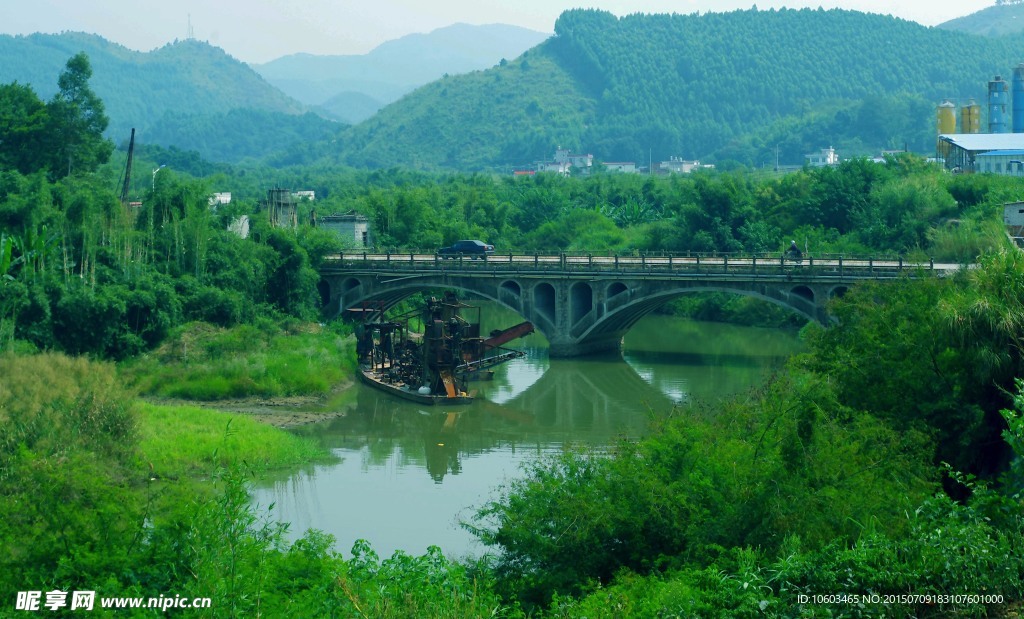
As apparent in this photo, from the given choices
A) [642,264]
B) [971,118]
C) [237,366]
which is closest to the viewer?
[237,366]

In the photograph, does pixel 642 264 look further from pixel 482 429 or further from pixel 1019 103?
pixel 1019 103

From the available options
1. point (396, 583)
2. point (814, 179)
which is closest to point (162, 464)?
point (396, 583)

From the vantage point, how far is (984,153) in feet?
290

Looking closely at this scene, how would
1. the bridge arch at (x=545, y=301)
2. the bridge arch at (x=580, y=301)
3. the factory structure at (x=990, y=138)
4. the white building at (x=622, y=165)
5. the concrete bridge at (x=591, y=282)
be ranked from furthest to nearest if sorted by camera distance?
the white building at (x=622, y=165) < the factory structure at (x=990, y=138) < the bridge arch at (x=545, y=301) < the bridge arch at (x=580, y=301) < the concrete bridge at (x=591, y=282)

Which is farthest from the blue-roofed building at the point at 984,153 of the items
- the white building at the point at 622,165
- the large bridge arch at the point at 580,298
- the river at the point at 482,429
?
the white building at the point at 622,165

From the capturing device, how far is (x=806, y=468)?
2239 cm

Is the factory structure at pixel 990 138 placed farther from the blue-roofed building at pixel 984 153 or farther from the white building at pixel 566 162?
the white building at pixel 566 162

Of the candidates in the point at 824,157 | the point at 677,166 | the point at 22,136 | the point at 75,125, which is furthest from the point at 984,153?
the point at 677,166

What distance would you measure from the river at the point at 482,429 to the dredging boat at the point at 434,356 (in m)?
0.55

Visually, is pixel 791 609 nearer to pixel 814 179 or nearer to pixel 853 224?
pixel 853 224

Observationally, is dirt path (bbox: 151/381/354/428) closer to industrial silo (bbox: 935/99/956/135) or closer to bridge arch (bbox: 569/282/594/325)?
bridge arch (bbox: 569/282/594/325)

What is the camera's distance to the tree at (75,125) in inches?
2618

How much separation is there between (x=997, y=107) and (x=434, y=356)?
82.8 metres

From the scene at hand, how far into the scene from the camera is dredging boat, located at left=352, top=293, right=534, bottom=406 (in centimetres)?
4669
